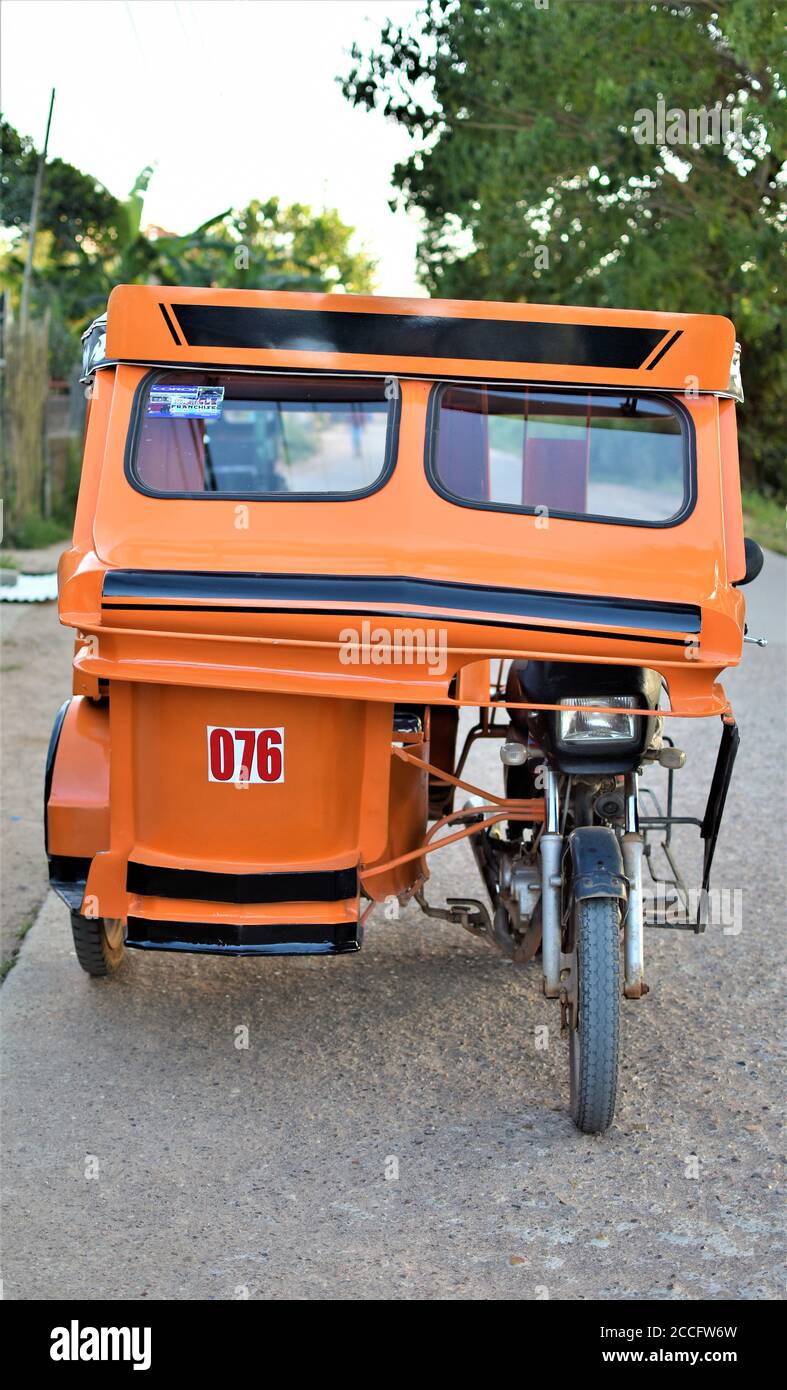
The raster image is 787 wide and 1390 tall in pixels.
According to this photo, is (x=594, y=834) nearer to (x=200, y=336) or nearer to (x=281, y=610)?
(x=281, y=610)

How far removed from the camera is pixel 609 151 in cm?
1341

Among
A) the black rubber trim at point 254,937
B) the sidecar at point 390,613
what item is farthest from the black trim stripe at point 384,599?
the black rubber trim at point 254,937

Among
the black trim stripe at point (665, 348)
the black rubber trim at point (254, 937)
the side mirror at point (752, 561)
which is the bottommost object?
the black rubber trim at point (254, 937)

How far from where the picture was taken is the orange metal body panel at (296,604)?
3.90 metres

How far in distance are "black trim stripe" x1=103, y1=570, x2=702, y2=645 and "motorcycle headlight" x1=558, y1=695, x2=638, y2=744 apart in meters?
0.23

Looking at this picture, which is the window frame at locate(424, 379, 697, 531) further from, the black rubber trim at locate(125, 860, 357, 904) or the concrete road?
the concrete road

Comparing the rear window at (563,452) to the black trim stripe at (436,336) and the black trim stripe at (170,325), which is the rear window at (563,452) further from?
the black trim stripe at (170,325)

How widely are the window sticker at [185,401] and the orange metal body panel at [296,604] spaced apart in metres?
0.07

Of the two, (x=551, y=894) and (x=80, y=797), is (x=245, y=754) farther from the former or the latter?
(x=551, y=894)

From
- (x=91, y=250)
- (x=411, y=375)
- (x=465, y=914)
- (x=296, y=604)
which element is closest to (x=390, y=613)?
(x=296, y=604)

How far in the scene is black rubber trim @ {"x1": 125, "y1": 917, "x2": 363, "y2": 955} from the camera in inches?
163

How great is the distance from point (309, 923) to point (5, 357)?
12.3 metres

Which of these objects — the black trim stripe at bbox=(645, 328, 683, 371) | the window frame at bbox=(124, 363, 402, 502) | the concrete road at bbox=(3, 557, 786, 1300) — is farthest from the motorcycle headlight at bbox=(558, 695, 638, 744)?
the concrete road at bbox=(3, 557, 786, 1300)
